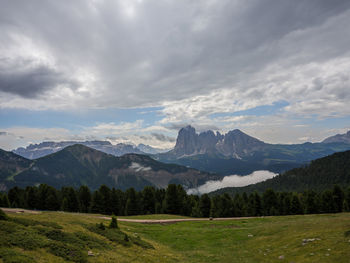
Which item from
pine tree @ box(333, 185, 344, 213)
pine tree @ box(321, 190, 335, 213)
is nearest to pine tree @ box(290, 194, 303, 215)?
pine tree @ box(321, 190, 335, 213)

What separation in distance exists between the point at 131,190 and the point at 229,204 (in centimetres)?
4293

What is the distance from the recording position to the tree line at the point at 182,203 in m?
85.8

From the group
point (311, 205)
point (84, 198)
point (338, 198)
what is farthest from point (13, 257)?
point (338, 198)

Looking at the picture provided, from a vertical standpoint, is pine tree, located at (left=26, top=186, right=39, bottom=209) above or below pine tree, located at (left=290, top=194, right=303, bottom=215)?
above

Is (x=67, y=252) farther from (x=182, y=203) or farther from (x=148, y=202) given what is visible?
(x=148, y=202)

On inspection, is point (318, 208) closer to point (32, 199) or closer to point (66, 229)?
point (66, 229)

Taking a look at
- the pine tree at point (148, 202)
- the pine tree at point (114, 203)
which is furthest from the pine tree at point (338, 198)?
the pine tree at point (114, 203)

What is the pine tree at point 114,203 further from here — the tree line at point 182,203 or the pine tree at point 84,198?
the pine tree at point 84,198

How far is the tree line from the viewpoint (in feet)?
281

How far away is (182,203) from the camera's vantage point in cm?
9181

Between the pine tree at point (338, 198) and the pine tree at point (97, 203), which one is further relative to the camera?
the pine tree at point (97, 203)

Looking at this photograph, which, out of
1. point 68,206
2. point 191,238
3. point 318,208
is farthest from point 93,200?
point 318,208

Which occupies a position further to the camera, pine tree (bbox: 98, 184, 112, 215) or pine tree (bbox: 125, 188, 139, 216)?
pine tree (bbox: 125, 188, 139, 216)

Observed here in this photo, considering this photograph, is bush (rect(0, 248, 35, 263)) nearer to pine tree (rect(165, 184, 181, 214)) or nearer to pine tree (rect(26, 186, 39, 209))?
pine tree (rect(165, 184, 181, 214))
